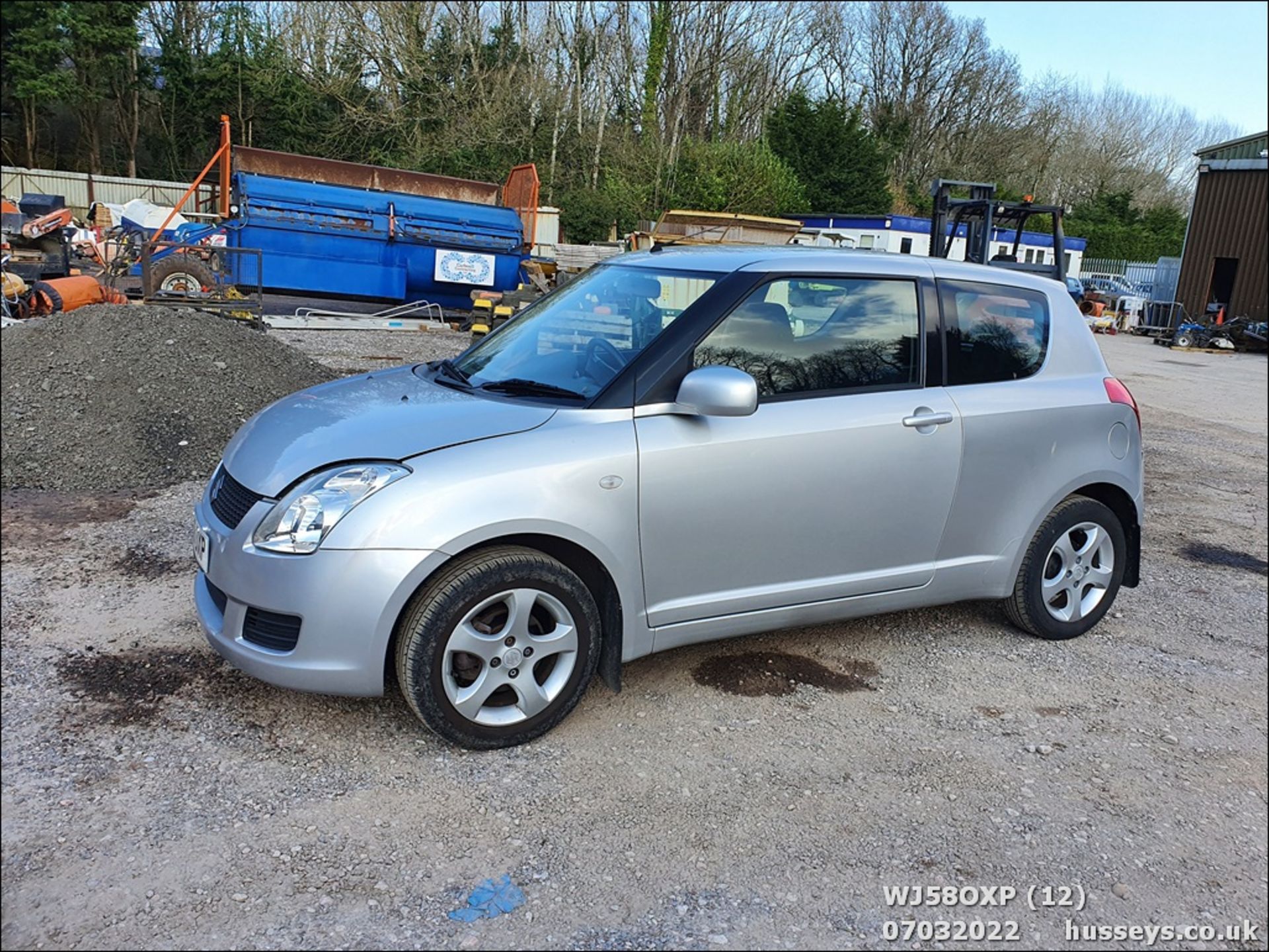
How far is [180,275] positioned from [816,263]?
12779 millimetres

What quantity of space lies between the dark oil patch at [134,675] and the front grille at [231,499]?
2.28 feet

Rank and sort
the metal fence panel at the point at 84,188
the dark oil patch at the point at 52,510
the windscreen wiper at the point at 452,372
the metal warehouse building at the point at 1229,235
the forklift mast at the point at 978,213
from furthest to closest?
the metal warehouse building at the point at 1229,235, the metal fence panel at the point at 84,188, the forklift mast at the point at 978,213, the dark oil patch at the point at 52,510, the windscreen wiper at the point at 452,372

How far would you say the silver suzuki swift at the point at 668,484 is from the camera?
126 inches

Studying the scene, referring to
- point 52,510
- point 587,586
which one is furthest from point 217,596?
point 52,510

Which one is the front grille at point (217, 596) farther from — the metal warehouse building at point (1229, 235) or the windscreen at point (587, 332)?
the metal warehouse building at point (1229, 235)

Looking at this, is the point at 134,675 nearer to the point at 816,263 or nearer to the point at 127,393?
the point at 816,263

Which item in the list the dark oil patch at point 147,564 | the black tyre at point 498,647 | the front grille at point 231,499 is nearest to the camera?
the black tyre at point 498,647

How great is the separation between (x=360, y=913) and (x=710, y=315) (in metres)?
2.33

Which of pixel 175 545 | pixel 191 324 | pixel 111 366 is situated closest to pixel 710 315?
pixel 175 545

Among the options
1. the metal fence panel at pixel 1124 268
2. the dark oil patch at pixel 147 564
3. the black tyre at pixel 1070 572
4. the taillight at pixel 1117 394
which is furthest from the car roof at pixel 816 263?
the metal fence panel at pixel 1124 268

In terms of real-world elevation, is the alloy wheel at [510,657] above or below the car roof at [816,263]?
below

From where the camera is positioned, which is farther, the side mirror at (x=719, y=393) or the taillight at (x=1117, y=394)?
the taillight at (x=1117, y=394)

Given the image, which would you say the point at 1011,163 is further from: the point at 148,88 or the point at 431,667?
the point at 431,667

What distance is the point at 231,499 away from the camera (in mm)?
3479
